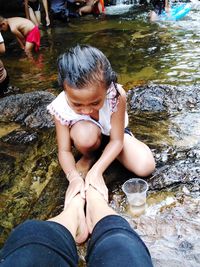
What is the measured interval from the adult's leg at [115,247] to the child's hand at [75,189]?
52 centimetres

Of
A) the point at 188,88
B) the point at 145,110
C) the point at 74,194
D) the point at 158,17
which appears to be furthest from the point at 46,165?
the point at 158,17

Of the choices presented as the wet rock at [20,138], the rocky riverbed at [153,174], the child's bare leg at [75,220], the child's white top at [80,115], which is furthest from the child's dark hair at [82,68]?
the wet rock at [20,138]

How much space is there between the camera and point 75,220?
2.09 metres

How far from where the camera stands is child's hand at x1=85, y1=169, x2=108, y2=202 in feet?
7.73

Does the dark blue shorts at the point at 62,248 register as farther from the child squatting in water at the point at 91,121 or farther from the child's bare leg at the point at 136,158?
the child's bare leg at the point at 136,158

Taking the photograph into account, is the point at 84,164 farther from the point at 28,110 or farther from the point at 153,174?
the point at 28,110

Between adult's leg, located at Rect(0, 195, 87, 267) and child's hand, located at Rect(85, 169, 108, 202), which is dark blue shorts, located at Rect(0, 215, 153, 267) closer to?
adult's leg, located at Rect(0, 195, 87, 267)

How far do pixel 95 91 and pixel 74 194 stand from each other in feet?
2.34

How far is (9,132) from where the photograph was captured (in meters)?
3.68

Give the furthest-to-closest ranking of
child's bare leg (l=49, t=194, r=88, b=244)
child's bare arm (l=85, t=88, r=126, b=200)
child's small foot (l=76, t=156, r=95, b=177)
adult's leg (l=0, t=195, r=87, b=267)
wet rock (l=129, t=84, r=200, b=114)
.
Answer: wet rock (l=129, t=84, r=200, b=114) → child's small foot (l=76, t=156, r=95, b=177) → child's bare arm (l=85, t=88, r=126, b=200) → child's bare leg (l=49, t=194, r=88, b=244) → adult's leg (l=0, t=195, r=87, b=267)

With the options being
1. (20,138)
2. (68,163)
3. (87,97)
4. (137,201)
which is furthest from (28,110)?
(137,201)

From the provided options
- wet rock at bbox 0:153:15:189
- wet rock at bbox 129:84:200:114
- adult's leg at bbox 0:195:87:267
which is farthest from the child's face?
wet rock at bbox 129:84:200:114

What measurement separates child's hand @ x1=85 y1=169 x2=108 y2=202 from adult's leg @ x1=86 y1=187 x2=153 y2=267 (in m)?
0.52

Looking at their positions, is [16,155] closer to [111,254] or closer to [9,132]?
[9,132]
